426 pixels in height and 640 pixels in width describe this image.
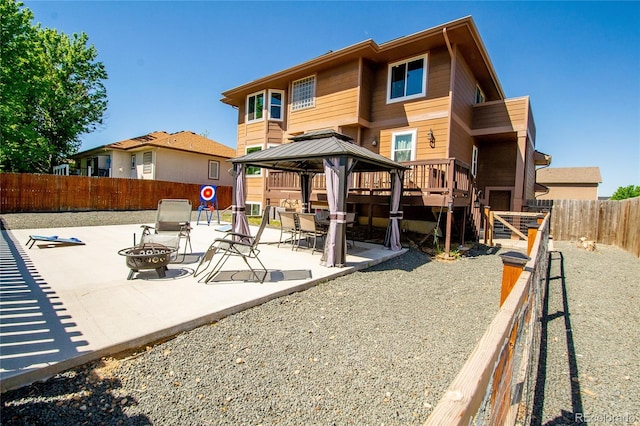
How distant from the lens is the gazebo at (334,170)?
6.25 metres

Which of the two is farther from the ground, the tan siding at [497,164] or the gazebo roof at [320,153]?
the tan siding at [497,164]

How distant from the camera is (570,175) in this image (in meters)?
36.4

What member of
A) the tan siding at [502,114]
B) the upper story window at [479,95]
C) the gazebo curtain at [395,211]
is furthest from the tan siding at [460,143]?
the gazebo curtain at [395,211]

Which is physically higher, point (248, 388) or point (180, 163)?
point (180, 163)

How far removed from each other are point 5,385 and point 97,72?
31560 mm

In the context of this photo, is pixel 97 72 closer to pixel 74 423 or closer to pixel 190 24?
pixel 190 24

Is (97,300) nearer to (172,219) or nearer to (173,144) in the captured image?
(172,219)

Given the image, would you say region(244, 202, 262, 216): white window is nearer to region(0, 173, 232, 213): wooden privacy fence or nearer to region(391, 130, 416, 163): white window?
region(0, 173, 232, 213): wooden privacy fence

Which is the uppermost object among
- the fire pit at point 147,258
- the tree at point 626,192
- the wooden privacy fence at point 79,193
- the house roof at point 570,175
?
the house roof at point 570,175

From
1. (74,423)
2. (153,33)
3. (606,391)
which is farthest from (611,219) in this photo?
(153,33)

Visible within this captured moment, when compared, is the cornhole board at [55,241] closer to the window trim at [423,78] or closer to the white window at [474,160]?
the window trim at [423,78]

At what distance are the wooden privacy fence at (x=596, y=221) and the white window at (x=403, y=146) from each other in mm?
7450

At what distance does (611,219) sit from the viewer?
40.9ft

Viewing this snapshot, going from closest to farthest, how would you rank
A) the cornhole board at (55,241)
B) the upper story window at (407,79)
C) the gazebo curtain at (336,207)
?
1. the gazebo curtain at (336,207)
2. the cornhole board at (55,241)
3. the upper story window at (407,79)
